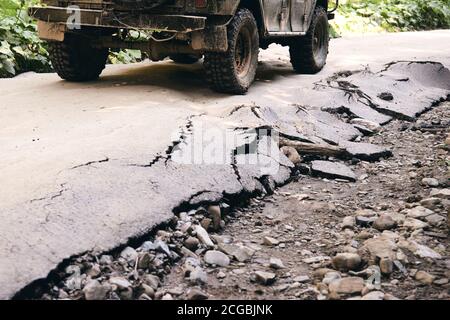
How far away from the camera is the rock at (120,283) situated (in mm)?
2646

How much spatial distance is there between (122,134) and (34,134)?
696mm

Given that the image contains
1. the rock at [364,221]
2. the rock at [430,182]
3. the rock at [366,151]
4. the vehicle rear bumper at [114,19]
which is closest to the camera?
the rock at [364,221]

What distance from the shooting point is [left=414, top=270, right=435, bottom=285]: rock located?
283 centimetres

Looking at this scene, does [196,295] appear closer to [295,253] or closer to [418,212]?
[295,253]

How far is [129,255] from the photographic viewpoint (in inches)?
114

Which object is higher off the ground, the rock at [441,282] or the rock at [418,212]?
the rock at [441,282]

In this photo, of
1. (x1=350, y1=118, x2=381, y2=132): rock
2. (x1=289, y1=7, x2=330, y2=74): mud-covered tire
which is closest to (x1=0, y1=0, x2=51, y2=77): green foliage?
(x1=289, y1=7, x2=330, y2=74): mud-covered tire

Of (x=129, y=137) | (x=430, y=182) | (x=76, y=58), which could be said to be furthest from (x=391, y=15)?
(x=129, y=137)

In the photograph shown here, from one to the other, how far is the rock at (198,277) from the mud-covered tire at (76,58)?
4.03m

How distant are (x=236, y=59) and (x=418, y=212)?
10.1ft

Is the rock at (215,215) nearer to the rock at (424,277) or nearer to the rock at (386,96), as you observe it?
the rock at (424,277)

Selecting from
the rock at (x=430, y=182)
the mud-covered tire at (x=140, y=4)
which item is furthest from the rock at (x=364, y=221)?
the mud-covered tire at (x=140, y=4)

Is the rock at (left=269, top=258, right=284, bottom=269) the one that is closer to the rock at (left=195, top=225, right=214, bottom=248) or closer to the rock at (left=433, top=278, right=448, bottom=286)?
the rock at (left=195, top=225, right=214, bottom=248)

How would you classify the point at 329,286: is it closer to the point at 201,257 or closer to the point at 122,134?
the point at 201,257
